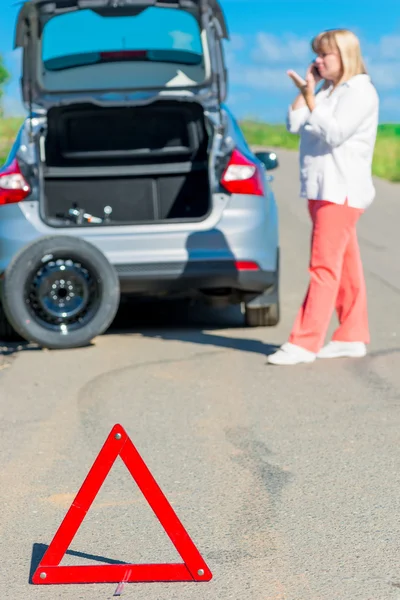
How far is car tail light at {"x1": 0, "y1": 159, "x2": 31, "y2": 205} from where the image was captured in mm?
8234

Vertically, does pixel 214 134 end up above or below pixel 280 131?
above

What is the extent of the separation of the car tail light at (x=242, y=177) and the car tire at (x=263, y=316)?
984 mm

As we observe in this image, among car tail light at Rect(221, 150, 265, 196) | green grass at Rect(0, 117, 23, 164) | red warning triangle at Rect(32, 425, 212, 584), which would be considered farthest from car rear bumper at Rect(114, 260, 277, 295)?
green grass at Rect(0, 117, 23, 164)

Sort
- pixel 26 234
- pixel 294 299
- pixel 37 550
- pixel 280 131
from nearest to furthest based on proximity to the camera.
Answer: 1. pixel 37 550
2. pixel 26 234
3. pixel 294 299
4. pixel 280 131

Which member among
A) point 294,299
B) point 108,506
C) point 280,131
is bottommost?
point 280,131

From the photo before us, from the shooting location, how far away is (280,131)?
188ft

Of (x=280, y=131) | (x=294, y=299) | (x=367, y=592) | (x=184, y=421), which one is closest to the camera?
(x=367, y=592)

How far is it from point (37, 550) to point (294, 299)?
6.68m

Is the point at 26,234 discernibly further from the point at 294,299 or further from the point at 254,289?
the point at 294,299

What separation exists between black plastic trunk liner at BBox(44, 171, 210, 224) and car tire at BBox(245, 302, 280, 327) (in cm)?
81

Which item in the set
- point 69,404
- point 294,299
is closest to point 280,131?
point 294,299

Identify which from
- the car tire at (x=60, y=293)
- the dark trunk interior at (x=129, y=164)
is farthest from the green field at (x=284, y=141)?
the car tire at (x=60, y=293)

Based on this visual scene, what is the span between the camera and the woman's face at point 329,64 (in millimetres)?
7250

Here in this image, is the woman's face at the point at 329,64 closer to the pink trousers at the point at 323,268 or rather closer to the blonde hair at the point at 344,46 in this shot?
the blonde hair at the point at 344,46
